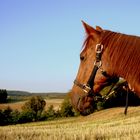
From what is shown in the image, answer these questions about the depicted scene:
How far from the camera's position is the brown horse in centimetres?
616

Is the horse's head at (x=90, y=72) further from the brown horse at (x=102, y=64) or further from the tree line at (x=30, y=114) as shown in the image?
the tree line at (x=30, y=114)

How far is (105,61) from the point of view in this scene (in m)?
6.36

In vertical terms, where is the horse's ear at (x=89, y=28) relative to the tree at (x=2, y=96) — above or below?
above

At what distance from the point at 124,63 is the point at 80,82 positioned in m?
0.88

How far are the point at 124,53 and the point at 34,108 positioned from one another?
81.9 metres

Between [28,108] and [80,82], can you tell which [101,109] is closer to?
[28,108]

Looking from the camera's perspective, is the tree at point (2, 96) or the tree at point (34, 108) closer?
the tree at point (34, 108)

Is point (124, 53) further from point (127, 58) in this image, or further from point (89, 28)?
point (89, 28)

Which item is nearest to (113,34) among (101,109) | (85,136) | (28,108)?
(85,136)

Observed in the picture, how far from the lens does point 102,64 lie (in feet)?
20.9

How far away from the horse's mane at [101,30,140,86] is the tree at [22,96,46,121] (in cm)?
7280

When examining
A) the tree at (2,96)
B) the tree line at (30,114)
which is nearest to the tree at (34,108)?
the tree line at (30,114)

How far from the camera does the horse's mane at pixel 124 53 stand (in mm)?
6117

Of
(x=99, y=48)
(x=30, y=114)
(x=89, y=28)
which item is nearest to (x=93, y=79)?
(x=99, y=48)
